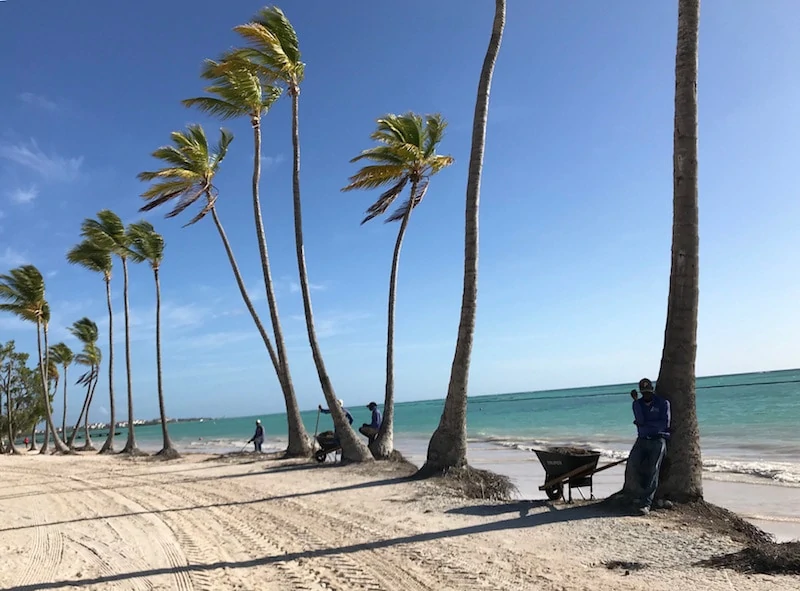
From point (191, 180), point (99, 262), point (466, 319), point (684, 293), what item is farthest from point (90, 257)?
point (684, 293)

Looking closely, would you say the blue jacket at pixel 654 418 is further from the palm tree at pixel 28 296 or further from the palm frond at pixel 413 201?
the palm tree at pixel 28 296

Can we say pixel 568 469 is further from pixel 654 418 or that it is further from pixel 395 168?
pixel 395 168

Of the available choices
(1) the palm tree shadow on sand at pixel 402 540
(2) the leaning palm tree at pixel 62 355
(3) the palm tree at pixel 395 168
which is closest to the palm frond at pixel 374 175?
(3) the palm tree at pixel 395 168

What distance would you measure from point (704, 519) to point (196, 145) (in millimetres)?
17063

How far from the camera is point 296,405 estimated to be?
652 inches

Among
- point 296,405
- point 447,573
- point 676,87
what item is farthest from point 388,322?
point 447,573

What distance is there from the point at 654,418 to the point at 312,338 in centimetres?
895

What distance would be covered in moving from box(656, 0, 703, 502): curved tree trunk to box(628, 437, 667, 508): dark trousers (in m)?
0.24

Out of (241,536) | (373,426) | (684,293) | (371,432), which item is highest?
(684,293)

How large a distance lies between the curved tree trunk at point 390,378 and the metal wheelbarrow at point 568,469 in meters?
6.30

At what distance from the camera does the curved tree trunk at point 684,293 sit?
7016mm

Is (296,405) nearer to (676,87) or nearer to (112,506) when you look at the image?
(112,506)

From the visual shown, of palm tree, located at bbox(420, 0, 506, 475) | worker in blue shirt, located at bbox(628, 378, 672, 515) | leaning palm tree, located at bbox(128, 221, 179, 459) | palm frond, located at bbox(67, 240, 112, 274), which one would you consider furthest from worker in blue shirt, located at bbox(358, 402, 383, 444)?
palm frond, located at bbox(67, 240, 112, 274)

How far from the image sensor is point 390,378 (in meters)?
14.7
